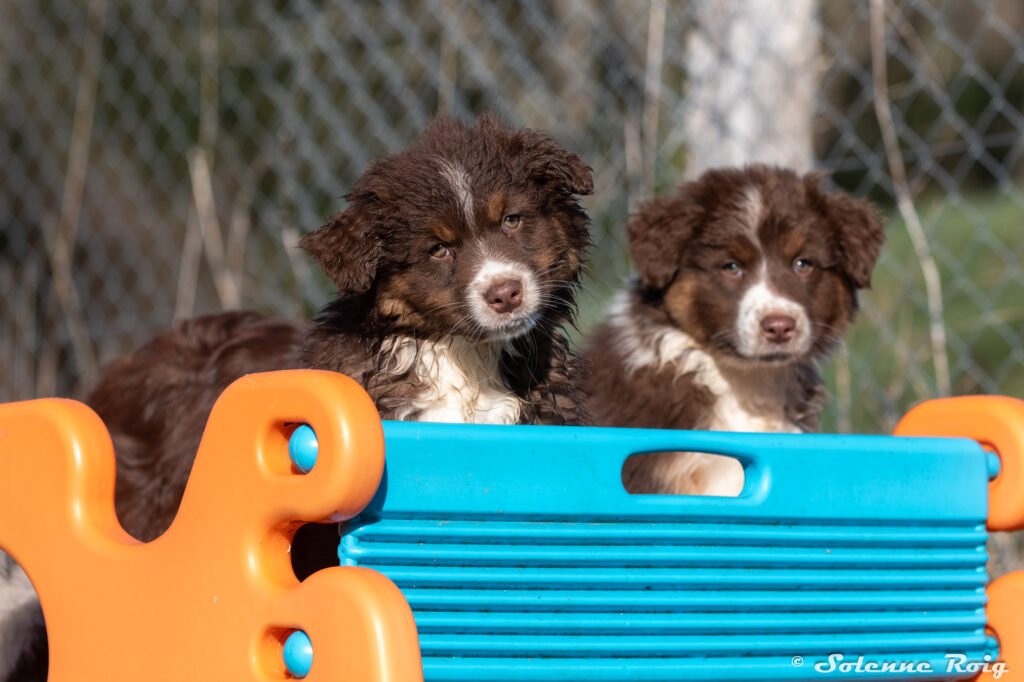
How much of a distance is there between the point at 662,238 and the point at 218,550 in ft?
6.81

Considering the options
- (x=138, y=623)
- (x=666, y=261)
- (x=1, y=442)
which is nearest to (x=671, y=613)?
(x=138, y=623)

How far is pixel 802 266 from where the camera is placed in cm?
386

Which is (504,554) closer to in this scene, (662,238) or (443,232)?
(443,232)

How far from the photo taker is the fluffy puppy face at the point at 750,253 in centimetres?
378

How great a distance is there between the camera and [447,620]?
2.16 metres

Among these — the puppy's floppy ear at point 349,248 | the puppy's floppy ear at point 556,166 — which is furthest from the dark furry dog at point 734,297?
the puppy's floppy ear at point 349,248

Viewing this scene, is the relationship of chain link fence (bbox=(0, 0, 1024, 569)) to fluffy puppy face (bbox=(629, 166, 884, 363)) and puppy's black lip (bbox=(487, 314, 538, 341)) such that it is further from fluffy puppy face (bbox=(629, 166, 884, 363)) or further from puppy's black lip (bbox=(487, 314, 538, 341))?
puppy's black lip (bbox=(487, 314, 538, 341))

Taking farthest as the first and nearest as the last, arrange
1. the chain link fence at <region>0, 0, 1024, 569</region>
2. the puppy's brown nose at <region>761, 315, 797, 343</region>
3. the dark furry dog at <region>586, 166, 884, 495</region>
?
the chain link fence at <region>0, 0, 1024, 569</region>, the dark furry dog at <region>586, 166, 884, 495</region>, the puppy's brown nose at <region>761, 315, 797, 343</region>

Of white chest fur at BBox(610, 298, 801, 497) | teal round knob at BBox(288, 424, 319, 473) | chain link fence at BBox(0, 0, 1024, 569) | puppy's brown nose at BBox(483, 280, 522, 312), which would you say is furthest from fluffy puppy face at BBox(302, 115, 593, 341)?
chain link fence at BBox(0, 0, 1024, 569)

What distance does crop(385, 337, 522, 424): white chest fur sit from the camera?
114 inches

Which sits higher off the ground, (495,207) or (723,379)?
(495,207)

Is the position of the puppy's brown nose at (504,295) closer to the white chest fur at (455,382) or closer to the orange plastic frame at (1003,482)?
the white chest fur at (455,382)

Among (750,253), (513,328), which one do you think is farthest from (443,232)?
(750,253)

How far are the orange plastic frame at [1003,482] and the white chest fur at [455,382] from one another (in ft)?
3.39
